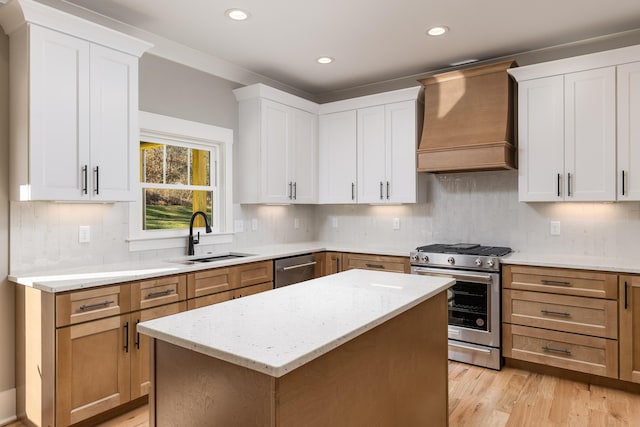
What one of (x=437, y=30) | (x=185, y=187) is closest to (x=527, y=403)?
(x=437, y=30)

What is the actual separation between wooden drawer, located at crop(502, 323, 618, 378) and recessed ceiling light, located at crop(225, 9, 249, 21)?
305 cm

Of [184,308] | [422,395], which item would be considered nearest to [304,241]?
[184,308]

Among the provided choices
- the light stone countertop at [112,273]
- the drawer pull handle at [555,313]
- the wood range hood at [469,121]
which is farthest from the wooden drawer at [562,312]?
the wood range hood at [469,121]

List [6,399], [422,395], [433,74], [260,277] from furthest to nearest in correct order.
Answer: [433,74] < [260,277] < [6,399] < [422,395]

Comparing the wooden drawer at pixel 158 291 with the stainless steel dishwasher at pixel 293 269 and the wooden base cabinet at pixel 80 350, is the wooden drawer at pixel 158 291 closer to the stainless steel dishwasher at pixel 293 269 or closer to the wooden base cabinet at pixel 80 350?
the wooden base cabinet at pixel 80 350

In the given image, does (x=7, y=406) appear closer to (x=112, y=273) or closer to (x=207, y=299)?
(x=112, y=273)

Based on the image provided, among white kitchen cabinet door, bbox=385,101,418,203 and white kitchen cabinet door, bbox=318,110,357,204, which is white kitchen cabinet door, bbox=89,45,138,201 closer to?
white kitchen cabinet door, bbox=318,110,357,204

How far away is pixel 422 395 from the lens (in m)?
1.91

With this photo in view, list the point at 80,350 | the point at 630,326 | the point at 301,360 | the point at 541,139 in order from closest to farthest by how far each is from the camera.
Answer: the point at 301,360 → the point at 80,350 → the point at 630,326 → the point at 541,139

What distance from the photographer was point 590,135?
10.5ft

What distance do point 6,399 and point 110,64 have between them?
2.19 metres

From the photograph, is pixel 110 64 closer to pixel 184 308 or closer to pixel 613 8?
pixel 184 308

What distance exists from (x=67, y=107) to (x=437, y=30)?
2.65 m

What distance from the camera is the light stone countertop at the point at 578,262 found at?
2888 millimetres
